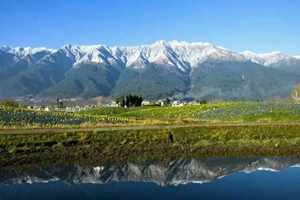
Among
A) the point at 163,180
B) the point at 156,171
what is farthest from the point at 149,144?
the point at 163,180

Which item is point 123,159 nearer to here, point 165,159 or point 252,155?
point 165,159

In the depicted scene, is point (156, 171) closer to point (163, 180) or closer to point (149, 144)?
point (163, 180)

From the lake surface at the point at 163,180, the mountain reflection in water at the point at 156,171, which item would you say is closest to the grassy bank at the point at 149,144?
the mountain reflection in water at the point at 156,171

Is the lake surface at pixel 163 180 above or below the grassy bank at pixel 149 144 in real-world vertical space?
below

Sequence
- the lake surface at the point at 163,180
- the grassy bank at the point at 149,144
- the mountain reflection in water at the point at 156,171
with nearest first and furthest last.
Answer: the lake surface at the point at 163,180, the mountain reflection in water at the point at 156,171, the grassy bank at the point at 149,144

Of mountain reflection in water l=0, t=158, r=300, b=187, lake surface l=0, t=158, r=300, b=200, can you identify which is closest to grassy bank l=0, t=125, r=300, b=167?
mountain reflection in water l=0, t=158, r=300, b=187

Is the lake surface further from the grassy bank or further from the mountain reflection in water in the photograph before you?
the grassy bank

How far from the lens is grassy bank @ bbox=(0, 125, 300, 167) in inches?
1165

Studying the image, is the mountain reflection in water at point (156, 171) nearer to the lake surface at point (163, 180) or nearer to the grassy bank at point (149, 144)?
the lake surface at point (163, 180)

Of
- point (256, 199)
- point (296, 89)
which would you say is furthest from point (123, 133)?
point (296, 89)

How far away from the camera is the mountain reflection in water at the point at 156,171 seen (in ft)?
74.0

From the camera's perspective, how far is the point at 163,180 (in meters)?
22.4

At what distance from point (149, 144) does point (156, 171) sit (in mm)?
10325

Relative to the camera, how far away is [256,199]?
18266 millimetres
